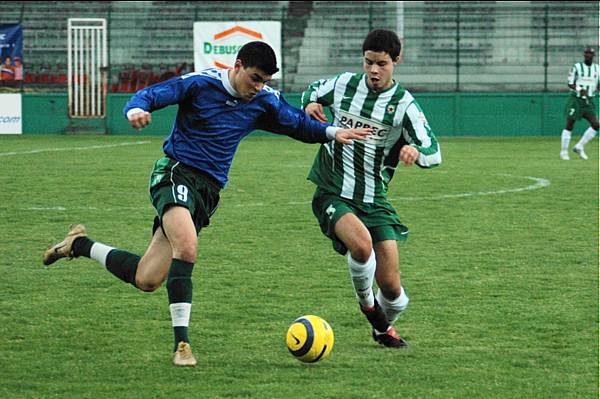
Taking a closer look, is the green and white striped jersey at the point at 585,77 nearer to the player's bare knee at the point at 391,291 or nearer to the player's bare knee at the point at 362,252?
the player's bare knee at the point at 391,291

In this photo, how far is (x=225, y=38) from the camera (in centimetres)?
2812

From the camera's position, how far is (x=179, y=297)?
6.03m

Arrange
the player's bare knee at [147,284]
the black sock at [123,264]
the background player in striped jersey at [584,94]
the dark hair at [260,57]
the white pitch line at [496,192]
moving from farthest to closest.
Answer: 1. the background player in striped jersey at [584,94]
2. the white pitch line at [496,192]
3. the black sock at [123,264]
4. the player's bare knee at [147,284]
5. the dark hair at [260,57]

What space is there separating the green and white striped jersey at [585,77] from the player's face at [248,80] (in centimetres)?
1704

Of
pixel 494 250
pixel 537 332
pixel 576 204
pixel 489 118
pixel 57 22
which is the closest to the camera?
pixel 537 332

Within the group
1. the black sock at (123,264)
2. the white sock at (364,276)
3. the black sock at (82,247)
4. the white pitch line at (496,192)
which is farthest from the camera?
the white pitch line at (496,192)

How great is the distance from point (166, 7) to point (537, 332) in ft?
94.3

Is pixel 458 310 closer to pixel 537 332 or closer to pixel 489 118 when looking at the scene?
pixel 537 332

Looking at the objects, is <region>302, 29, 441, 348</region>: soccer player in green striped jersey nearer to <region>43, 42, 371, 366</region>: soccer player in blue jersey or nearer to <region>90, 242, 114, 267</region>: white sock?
<region>43, 42, 371, 366</region>: soccer player in blue jersey

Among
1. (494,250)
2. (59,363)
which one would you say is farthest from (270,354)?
(494,250)

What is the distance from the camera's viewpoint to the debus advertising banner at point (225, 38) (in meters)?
27.9

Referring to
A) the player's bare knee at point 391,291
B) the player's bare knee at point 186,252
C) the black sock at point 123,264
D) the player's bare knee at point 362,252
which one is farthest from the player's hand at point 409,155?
the black sock at point 123,264

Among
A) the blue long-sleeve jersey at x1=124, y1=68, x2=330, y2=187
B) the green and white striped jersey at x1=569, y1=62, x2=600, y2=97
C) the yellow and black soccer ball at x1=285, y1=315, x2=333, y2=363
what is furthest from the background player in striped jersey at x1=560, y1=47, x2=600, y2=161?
the yellow and black soccer ball at x1=285, y1=315, x2=333, y2=363

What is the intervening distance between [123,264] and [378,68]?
1.84m
